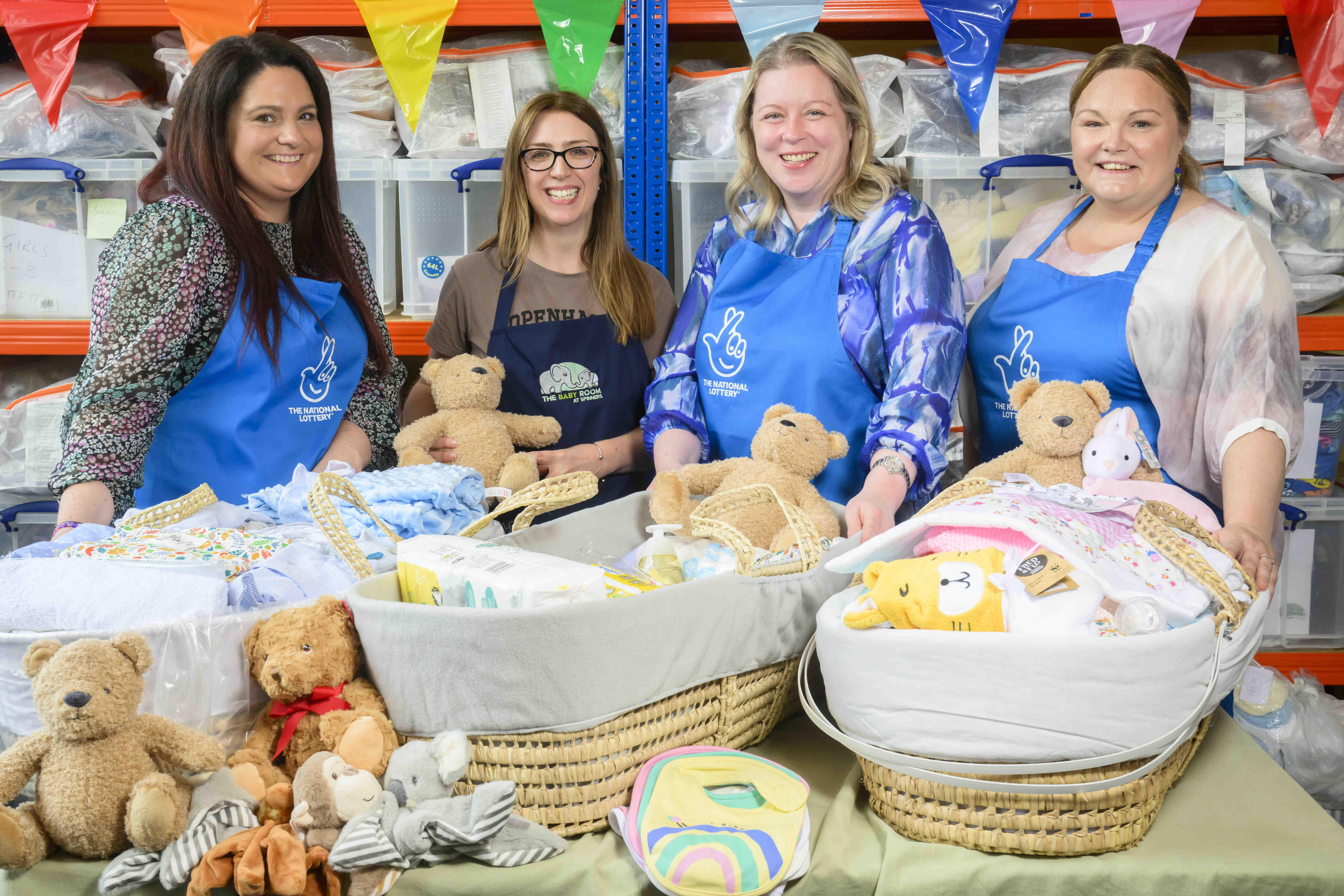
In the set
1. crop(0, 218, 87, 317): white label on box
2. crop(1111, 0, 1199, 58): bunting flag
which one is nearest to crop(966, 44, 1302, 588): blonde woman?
crop(1111, 0, 1199, 58): bunting flag

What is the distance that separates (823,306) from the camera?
4.61 ft

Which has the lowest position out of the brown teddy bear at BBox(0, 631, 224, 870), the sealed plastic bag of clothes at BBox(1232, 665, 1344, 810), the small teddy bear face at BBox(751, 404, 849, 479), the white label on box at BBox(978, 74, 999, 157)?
the sealed plastic bag of clothes at BBox(1232, 665, 1344, 810)

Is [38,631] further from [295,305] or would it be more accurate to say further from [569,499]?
[295,305]

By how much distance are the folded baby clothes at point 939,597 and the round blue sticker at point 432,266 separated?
1478 mm

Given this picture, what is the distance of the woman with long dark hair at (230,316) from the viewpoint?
4.22ft

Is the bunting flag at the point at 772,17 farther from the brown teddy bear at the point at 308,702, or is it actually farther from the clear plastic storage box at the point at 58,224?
the brown teddy bear at the point at 308,702

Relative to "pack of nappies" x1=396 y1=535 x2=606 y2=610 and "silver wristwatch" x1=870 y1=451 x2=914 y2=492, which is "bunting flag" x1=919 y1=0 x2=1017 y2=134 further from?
"pack of nappies" x1=396 y1=535 x2=606 y2=610

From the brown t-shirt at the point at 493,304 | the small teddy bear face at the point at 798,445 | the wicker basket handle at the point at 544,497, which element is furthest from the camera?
the brown t-shirt at the point at 493,304

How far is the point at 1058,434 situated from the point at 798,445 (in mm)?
305

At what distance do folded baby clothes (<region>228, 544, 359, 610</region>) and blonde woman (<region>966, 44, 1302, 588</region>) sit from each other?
37.1 inches

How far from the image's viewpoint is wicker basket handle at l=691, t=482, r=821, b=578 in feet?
2.91

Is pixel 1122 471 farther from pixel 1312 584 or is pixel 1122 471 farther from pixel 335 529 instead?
pixel 1312 584

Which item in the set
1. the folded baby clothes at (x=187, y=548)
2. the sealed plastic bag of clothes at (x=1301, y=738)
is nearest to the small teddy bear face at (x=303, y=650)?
the folded baby clothes at (x=187, y=548)

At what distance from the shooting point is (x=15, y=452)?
210 centimetres
